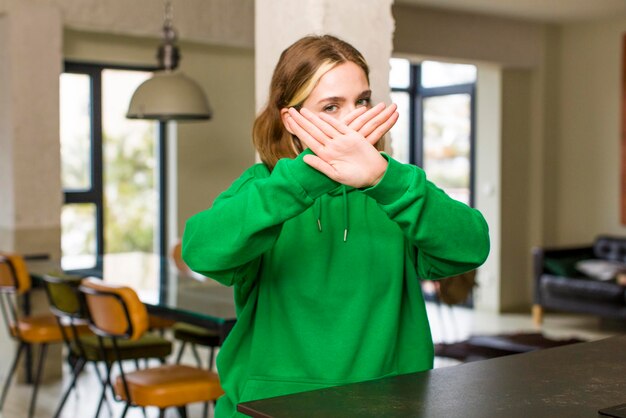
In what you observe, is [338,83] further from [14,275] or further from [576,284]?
[576,284]

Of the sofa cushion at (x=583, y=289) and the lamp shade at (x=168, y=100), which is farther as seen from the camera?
the sofa cushion at (x=583, y=289)

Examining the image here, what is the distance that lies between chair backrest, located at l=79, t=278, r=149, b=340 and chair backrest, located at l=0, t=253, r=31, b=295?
135 cm

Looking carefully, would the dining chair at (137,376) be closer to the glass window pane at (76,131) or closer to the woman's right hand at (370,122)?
the woman's right hand at (370,122)

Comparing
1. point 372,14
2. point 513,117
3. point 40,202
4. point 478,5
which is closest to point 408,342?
point 372,14

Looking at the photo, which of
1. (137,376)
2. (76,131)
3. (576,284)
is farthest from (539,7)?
(137,376)

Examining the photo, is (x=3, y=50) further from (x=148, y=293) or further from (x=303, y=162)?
(x=303, y=162)

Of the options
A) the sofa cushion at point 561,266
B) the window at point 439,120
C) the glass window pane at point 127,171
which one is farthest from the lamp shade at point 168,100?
the window at point 439,120

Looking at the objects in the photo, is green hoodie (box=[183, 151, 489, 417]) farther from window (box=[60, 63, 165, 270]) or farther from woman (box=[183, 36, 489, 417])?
window (box=[60, 63, 165, 270])

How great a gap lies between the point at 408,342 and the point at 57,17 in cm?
457

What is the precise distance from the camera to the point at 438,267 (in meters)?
1.72

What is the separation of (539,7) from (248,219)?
22.1ft

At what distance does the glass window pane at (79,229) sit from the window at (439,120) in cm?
314

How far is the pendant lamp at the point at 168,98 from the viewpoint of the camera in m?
4.94

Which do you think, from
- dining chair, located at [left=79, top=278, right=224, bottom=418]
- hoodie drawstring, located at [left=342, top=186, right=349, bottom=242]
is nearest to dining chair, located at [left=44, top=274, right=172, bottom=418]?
dining chair, located at [left=79, top=278, right=224, bottom=418]
